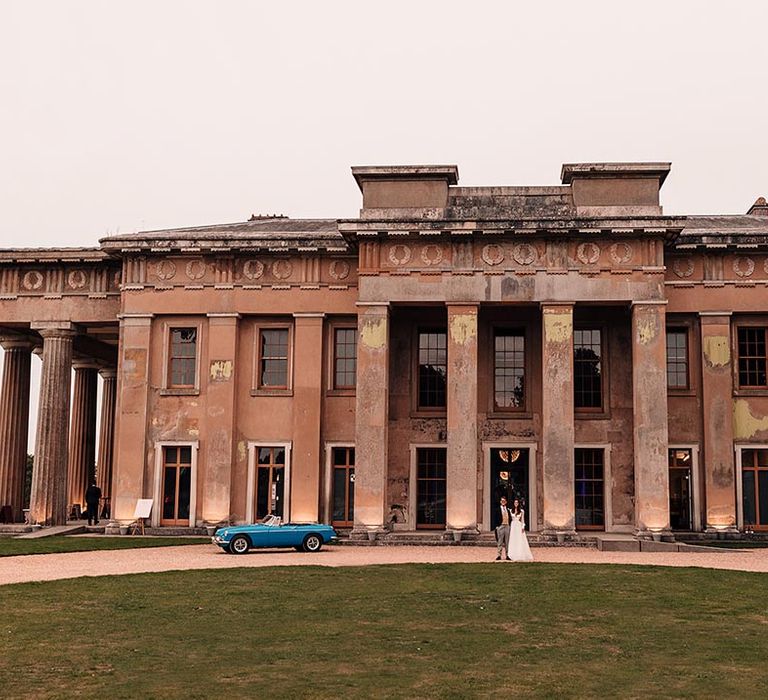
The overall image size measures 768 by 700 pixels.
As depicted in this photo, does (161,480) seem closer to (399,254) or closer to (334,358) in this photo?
(334,358)

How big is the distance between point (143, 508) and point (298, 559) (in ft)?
31.0

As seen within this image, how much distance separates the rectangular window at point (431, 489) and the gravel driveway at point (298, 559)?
14.4ft

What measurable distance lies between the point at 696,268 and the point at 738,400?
450 centimetres

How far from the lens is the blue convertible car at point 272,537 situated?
84.8 feet

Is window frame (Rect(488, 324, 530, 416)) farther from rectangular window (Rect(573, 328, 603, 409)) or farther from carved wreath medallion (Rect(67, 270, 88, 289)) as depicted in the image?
carved wreath medallion (Rect(67, 270, 88, 289))

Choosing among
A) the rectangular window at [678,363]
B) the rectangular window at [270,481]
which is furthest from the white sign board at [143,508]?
the rectangular window at [678,363]

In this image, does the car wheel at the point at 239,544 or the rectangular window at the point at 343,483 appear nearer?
the car wheel at the point at 239,544

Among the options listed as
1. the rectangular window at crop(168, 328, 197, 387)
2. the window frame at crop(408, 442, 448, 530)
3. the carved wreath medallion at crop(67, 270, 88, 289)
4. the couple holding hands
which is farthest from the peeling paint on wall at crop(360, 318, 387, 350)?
the carved wreath medallion at crop(67, 270, 88, 289)

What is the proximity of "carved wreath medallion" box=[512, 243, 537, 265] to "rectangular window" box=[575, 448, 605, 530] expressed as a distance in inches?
261

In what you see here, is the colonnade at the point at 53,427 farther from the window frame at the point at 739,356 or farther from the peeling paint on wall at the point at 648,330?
the window frame at the point at 739,356

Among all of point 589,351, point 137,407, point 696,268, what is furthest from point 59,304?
point 696,268

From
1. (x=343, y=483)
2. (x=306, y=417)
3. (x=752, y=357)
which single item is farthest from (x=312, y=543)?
(x=752, y=357)

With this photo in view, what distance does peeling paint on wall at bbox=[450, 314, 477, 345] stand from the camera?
30.6 m

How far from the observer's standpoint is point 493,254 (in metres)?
30.9
